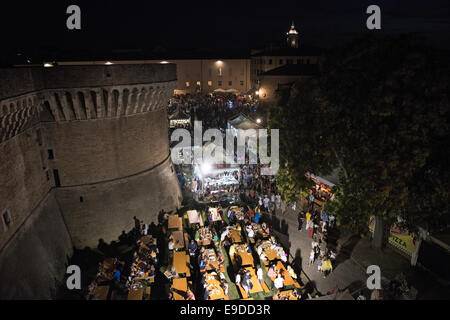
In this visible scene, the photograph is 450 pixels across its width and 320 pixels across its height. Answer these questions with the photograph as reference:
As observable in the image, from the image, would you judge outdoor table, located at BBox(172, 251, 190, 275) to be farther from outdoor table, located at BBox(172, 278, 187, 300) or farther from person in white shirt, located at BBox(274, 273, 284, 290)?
person in white shirt, located at BBox(274, 273, 284, 290)

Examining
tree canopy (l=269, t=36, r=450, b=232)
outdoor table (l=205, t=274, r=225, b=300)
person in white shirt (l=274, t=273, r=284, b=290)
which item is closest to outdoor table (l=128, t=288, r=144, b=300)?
outdoor table (l=205, t=274, r=225, b=300)

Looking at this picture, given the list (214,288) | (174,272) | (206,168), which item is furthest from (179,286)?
(206,168)

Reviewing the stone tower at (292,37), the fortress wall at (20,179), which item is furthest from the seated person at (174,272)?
the stone tower at (292,37)

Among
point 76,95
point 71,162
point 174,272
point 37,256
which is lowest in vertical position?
point 174,272

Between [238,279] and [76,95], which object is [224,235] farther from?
[76,95]

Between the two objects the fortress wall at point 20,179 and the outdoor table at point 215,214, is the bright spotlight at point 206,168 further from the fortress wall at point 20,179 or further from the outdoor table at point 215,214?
the fortress wall at point 20,179

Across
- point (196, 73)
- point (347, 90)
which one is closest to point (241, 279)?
point (347, 90)

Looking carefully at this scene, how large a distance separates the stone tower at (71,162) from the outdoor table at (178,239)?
289 centimetres

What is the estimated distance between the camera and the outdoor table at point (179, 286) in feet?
34.8

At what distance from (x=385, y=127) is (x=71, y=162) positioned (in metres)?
13.6

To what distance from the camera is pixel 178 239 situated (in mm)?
14484

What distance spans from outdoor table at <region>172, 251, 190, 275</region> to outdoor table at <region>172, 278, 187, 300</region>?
0.61m

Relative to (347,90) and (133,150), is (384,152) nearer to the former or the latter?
(347,90)
